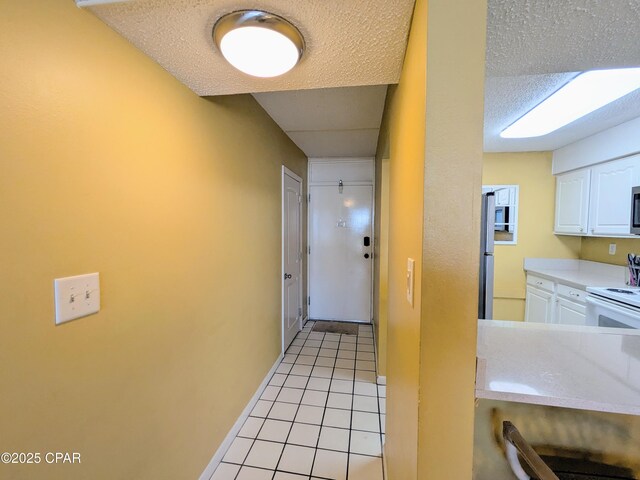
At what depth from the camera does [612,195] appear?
2545mm

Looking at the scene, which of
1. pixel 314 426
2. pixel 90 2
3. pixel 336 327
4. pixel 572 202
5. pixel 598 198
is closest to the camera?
pixel 90 2

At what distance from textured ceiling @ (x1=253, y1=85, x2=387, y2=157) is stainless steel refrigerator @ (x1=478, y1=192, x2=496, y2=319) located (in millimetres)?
1001

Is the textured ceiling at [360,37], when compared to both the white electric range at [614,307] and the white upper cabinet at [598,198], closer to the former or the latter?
the white electric range at [614,307]

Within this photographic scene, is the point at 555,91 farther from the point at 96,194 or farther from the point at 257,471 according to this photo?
the point at 257,471

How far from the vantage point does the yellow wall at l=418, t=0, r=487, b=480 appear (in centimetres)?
63

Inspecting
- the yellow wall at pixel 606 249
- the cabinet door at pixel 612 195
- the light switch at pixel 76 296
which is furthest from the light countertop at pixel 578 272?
the light switch at pixel 76 296

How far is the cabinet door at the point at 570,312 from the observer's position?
8.18 ft

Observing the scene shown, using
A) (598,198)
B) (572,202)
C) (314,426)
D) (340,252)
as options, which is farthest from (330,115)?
(572,202)

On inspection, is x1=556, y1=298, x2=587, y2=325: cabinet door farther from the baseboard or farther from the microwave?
the baseboard

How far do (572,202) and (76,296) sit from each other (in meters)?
4.24

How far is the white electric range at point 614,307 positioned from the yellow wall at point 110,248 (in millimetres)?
2909

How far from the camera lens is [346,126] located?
2.43 m

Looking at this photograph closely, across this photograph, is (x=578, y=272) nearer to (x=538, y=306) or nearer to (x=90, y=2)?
(x=538, y=306)

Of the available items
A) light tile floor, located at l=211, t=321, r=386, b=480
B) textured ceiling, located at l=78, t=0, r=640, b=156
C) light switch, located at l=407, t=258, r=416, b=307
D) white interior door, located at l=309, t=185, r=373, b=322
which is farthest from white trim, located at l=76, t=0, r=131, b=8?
white interior door, located at l=309, t=185, r=373, b=322
